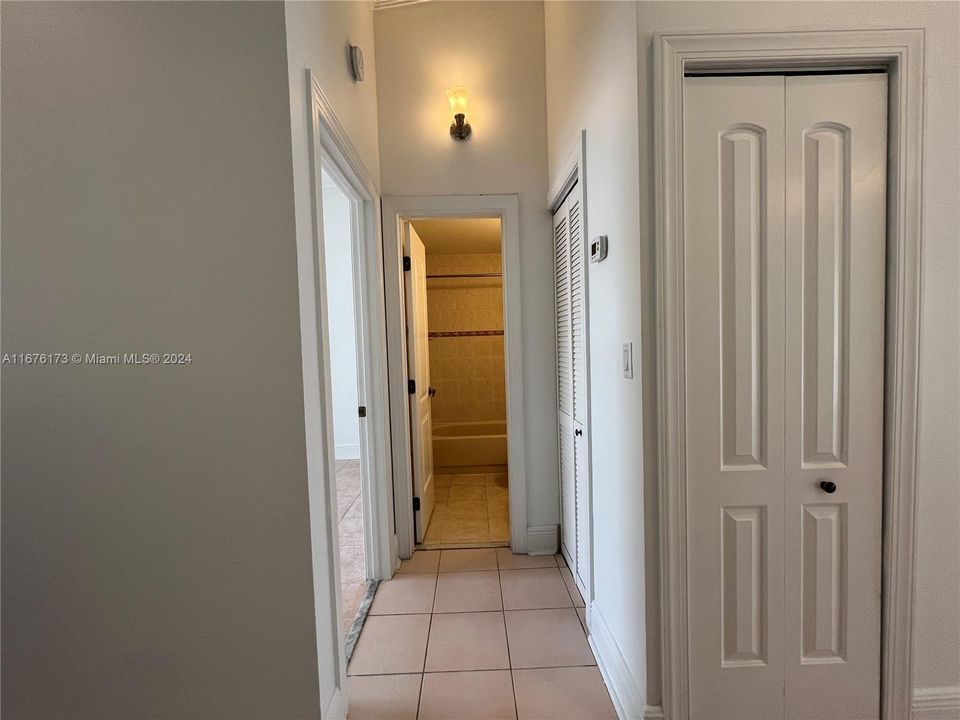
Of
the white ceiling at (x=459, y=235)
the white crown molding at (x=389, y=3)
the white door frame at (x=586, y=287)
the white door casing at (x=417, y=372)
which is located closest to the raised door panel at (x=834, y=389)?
the white door frame at (x=586, y=287)

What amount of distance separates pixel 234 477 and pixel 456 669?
47.5 inches

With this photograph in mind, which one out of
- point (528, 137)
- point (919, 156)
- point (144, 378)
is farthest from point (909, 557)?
point (528, 137)

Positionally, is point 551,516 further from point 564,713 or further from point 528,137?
point 528,137

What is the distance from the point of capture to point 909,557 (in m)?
1.38

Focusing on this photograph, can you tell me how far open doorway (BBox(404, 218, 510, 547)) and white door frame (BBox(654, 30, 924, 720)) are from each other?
169cm

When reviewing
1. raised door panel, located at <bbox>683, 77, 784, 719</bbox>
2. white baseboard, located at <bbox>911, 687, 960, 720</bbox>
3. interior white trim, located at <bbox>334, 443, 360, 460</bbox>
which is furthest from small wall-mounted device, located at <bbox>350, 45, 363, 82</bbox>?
interior white trim, located at <bbox>334, 443, 360, 460</bbox>

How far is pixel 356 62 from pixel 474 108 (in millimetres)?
847

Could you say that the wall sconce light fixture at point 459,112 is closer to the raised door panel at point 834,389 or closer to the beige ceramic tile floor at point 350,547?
the raised door panel at point 834,389

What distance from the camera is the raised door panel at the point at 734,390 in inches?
51.5

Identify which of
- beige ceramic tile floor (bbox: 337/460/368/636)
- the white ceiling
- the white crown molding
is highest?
the white crown molding

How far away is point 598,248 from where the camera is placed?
1.68 meters

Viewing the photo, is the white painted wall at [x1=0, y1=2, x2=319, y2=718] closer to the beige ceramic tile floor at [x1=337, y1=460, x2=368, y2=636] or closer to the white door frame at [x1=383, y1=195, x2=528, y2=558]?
the beige ceramic tile floor at [x1=337, y1=460, x2=368, y2=636]

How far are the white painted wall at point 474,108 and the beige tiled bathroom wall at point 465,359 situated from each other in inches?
109

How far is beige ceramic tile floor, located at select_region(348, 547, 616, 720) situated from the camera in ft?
5.39
